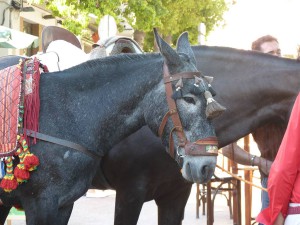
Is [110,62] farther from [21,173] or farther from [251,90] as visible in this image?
[251,90]

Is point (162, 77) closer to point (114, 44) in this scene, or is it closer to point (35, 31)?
point (114, 44)

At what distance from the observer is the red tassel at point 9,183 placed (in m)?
3.47

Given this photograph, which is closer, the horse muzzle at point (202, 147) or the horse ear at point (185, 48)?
the horse muzzle at point (202, 147)

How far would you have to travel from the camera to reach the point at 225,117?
167 inches

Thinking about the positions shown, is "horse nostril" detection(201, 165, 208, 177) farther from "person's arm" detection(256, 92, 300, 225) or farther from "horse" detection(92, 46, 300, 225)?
"person's arm" detection(256, 92, 300, 225)

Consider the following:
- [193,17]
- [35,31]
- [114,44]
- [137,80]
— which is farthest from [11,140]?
[193,17]

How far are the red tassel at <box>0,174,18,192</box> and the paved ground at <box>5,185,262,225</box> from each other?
15.5 ft

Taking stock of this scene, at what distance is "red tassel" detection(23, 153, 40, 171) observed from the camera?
3422 mm

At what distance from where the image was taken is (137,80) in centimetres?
378

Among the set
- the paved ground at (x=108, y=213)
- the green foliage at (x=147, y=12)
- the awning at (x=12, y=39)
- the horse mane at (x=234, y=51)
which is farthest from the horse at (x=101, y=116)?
the green foliage at (x=147, y=12)

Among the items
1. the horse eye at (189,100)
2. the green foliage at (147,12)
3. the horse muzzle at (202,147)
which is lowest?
the horse muzzle at (202,147)

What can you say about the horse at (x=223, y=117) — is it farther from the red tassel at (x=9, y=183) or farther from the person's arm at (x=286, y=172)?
the person's arm at (x=286, y=172)

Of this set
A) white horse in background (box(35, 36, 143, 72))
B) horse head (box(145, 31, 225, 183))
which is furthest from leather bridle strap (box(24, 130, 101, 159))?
white horse in background (box(35, 36, 143, 72))

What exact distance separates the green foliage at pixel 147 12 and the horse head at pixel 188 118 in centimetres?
1017
